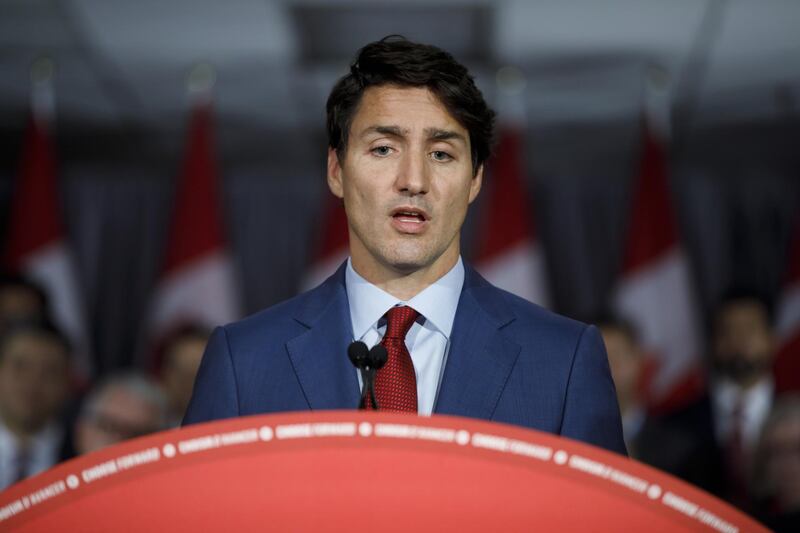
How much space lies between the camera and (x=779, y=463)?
11.1 feet

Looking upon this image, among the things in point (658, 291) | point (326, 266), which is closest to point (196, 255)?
point (326, 266)

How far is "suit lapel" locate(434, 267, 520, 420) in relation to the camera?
1.36 meters

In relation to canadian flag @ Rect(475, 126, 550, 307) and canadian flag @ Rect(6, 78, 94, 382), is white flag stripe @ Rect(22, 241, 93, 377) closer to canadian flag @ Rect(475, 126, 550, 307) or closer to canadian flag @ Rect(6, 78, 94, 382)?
canadian flag @ Rect(6, 78, 94, 382)

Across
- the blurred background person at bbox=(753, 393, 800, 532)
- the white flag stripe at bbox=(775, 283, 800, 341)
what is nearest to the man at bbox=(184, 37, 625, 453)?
the blurred background person at bbox=(753, 393, 800, 532)

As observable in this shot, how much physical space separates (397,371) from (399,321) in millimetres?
66

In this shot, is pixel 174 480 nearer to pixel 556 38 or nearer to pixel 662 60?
pixel 556 38

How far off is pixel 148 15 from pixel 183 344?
138 cm

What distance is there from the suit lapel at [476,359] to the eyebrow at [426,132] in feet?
0.62

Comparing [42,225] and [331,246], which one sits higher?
[42,225]

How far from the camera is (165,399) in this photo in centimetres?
414

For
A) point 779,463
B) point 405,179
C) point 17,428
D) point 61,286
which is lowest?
point 779,463

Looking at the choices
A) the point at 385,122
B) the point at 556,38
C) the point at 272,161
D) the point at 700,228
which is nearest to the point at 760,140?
the point at 700,228

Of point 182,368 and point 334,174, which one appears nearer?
point 334,174

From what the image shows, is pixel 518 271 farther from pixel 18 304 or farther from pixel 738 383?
pixel 18 304
